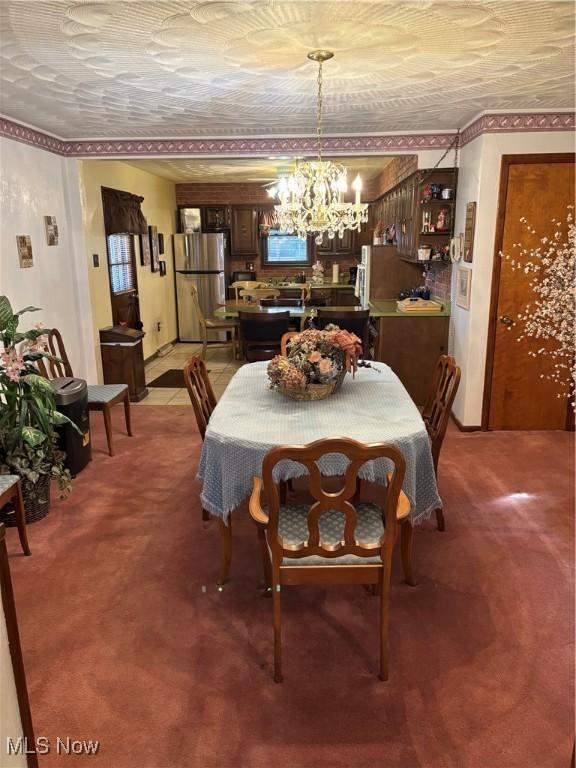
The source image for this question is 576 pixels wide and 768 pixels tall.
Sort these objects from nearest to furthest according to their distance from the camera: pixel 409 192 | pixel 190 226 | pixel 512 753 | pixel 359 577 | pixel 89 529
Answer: pixel 512 753 < pixel 359 577 < pixel 89 529 < pixel 409 192 < pixel 190 226

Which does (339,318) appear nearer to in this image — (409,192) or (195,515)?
(409,192)

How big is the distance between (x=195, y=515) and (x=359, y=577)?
59.0 inches

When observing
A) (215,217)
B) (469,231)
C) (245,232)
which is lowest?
(469,231)

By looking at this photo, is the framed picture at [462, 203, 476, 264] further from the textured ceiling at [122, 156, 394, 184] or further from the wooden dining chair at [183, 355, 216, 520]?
the wooden dining chair at [183, 355, 216, 520]

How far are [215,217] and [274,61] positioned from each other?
626cm

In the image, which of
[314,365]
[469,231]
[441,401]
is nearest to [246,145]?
[469,231]

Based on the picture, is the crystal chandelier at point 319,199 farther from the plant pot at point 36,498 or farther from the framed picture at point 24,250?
the plant pot at point 36,498

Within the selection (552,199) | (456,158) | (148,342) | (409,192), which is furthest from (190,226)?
(552,199)

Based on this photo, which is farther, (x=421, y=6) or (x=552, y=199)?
(x=552, y=199)

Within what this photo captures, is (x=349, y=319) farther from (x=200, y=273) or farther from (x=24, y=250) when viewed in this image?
(x=200, y=273)

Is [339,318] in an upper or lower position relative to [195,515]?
upper

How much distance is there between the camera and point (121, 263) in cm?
632

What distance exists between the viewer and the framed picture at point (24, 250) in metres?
4.14

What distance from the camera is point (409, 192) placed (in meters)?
5.36
